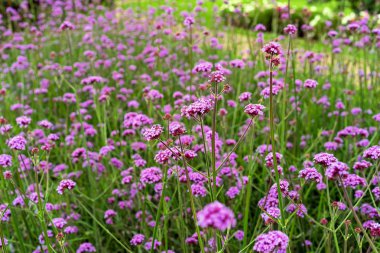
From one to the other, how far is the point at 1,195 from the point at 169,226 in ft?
3.42

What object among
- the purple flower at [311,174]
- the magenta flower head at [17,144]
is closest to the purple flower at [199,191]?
the purple flower at [311,174]

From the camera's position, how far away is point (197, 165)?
320cm

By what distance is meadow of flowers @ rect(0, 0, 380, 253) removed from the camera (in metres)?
1.81

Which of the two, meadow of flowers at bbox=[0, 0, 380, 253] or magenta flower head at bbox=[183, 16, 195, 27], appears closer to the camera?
meadow of flowers at bbox=[0, 0, 380, 253]

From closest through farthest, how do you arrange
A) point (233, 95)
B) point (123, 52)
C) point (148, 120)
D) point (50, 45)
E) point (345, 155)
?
1. point (148, 120)
2. point (345, 155)
3. point (233, 95)
4. point (123, 52)
5. point (50, 45)

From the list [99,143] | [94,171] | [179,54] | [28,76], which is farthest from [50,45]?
[94,171]

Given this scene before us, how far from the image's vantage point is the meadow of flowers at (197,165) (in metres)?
1.81

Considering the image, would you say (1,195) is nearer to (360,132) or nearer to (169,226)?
(169,226)

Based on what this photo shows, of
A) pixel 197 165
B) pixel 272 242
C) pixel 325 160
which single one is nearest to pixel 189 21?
pixel 197 165

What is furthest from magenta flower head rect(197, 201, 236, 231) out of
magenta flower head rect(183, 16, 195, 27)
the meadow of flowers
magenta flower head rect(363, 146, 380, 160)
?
magenta flower head rect(183, 16, 195, 27)

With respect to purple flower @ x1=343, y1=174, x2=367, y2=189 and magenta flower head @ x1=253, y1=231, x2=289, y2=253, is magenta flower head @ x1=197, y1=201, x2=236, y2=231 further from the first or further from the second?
purple flower @ x1=343, y1=174, x2=367, y2=189

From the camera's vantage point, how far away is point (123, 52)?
6250 millimetres

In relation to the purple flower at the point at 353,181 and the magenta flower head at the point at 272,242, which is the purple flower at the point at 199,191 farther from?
the magenta flower head at the point at 272,242

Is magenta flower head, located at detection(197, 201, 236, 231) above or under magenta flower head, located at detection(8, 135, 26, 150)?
above
